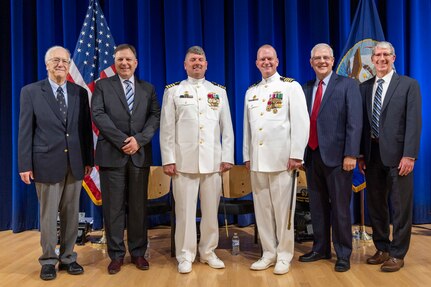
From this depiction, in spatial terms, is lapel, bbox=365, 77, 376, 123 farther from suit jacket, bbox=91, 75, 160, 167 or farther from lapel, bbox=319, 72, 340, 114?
suit jacket, bbox=91, 75, 160, 167

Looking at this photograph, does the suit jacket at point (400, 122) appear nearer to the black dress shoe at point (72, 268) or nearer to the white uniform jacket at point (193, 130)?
the white uniform jacket at point (193, 130)

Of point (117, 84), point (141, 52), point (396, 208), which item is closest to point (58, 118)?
point (117, 84)

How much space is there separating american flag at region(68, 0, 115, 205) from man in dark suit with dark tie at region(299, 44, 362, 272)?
233 cm

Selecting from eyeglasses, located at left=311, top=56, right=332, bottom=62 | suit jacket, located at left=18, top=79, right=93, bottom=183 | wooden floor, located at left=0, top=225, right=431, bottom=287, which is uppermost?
eyeglasses, located at left=311, top=56, right=332, bottom=62

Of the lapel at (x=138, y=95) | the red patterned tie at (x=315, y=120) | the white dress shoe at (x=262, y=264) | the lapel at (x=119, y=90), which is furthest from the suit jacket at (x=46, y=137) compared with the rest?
the red patterned tie at (x=315, y=120)

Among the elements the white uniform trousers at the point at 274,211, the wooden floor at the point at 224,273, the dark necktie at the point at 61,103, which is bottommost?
the wooden floor at the point at 224,273

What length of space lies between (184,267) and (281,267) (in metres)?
0.75

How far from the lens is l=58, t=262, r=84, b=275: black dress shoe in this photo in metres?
3.32

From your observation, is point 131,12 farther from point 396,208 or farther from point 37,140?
point 396,208

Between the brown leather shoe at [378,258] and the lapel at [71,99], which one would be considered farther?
the brown leather shoe at [378,258]

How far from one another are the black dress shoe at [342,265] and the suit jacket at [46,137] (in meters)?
2.14

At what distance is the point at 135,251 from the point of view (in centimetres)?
350

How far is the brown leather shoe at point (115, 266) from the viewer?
3313mm

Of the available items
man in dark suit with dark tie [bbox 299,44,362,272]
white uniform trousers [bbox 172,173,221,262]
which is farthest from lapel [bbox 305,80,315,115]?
white uniform trousers [bbox 172,173,221,262]
